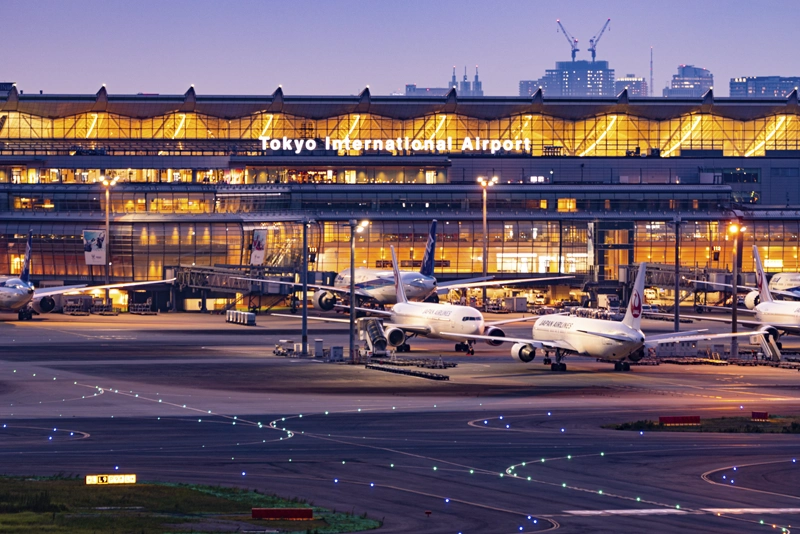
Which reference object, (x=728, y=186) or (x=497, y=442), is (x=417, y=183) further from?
Answer: (x=497, y=442)

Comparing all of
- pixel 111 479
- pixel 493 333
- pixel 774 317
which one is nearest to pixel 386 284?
pixel 493 333

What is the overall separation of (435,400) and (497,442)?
50.7 ft

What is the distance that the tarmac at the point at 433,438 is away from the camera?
38875 millimetres

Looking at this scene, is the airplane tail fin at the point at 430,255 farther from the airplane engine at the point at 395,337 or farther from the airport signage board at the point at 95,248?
the airport signage board at the point at 95,248

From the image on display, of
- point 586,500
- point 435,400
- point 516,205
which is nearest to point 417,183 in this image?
point 516,205

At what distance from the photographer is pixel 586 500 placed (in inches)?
1560

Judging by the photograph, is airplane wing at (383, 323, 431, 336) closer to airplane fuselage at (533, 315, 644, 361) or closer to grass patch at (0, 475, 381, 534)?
airplane fuselage at (533, 315, 644, 361)

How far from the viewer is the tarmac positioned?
38.9m

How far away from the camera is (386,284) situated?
140 metres

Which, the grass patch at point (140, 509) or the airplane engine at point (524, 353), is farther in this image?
the airplane engine at point (524, 353)

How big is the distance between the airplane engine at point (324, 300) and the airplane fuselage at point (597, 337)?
60747mm

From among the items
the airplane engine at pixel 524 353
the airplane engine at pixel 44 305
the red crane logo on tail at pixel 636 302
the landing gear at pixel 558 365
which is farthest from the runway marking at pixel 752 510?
the airplane engine at pixel 44 305

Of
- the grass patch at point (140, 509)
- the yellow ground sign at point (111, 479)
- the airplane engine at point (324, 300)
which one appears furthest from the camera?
the airplane engine at point (324, 300)

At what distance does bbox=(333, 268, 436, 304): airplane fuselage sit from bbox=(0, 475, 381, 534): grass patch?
90.1 meters
